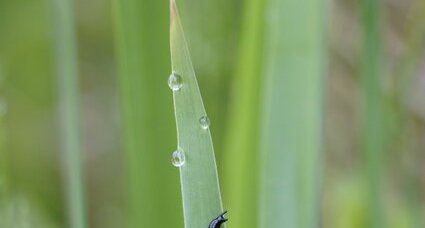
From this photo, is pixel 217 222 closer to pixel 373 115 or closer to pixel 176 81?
pixel 176 81

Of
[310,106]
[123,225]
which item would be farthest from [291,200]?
[123,225]

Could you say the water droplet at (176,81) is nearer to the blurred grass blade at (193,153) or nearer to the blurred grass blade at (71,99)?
the blurred grass blade at (193,153)

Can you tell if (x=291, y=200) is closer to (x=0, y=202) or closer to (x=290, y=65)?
(x=290, y=65)

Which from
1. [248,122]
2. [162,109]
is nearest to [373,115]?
[248,122]

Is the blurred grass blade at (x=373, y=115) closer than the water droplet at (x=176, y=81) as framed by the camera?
No

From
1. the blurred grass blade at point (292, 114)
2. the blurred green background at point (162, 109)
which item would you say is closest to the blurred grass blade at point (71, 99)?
the blurred green background at point (162, 109)

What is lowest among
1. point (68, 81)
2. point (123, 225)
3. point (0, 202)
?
point (123, 225)

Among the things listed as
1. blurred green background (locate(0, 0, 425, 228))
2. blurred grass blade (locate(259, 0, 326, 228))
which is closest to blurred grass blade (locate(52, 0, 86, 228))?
blurred green background (locate(0, 0, 425, 228))

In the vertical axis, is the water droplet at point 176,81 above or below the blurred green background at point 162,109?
above

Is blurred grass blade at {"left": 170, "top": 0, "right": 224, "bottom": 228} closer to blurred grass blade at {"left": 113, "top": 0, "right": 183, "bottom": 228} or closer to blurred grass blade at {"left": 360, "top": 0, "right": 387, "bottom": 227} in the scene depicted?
blurred grass blade at {"left": 113, "top": 0, "right": 183, "bottom": 228}
